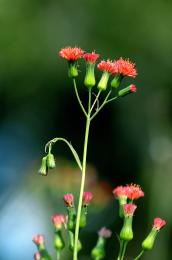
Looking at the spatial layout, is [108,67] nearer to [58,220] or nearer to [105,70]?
[105,70]

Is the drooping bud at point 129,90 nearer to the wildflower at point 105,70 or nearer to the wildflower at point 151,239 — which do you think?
the wildflower at point 105,70

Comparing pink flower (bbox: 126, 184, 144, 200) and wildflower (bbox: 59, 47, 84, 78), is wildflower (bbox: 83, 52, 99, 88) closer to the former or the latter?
wildflower (bbox: 59, 47, 84, 78)

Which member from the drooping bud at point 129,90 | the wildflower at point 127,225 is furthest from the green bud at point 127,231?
the drooping bud at point 129,90

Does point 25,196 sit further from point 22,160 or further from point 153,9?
point 153,9

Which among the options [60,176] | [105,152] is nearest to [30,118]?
[105,152]

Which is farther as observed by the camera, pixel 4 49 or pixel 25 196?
pixel 4 49

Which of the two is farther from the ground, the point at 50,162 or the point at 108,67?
the point at 108,67

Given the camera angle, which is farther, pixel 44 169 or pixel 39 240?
A: pixel 39 240

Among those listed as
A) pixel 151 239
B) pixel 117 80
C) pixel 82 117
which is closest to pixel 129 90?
pixel 117 80
